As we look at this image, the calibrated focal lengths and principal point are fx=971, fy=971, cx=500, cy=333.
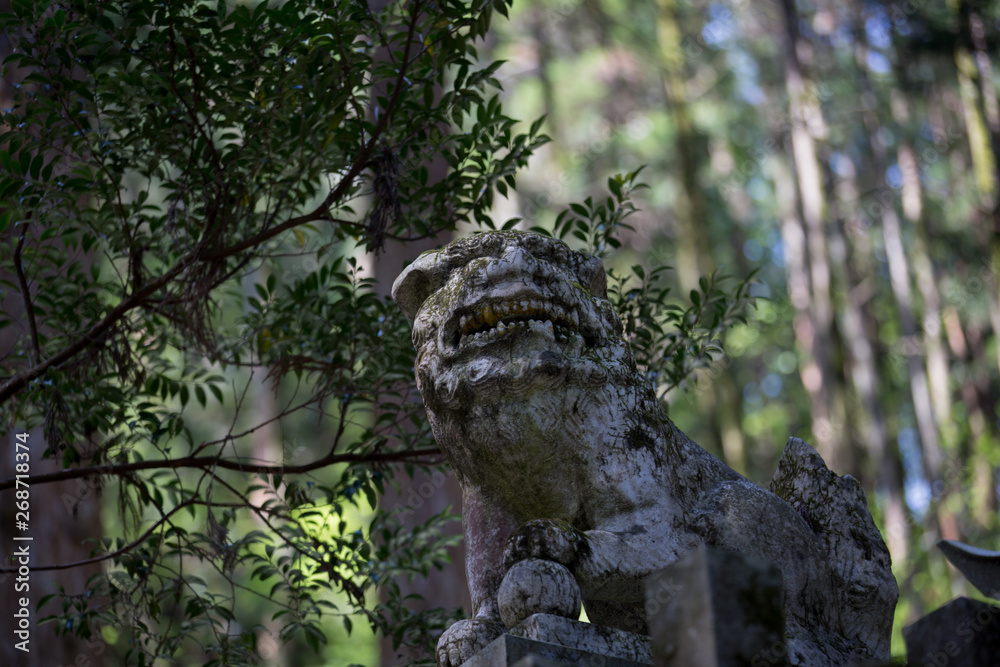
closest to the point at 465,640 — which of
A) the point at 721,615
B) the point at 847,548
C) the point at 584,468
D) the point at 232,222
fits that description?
the point at 584,468

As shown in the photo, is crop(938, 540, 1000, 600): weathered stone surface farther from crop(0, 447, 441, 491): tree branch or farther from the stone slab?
crop(0, 447, 441, 491): tree branch

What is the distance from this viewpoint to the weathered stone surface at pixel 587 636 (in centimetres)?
258

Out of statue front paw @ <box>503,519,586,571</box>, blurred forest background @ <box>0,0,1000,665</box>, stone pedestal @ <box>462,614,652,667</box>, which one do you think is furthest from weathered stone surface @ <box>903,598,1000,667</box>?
blurred forest background @ <box>0,0,1000,665</box>

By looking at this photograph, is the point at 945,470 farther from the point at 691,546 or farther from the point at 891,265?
the point at 691,546

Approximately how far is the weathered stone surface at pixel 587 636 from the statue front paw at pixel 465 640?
0.57 ft

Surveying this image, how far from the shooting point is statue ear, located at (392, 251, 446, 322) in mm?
3436

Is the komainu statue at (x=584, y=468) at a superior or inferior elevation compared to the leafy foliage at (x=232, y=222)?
inferior

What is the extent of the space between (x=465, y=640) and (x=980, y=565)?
1.69 metres

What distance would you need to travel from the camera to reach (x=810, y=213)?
1119cm

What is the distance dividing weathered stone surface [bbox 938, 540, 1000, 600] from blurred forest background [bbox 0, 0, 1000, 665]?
15.4ft

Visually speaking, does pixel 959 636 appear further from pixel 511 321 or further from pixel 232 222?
pixel 232 222

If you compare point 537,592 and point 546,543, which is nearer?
point 537,592

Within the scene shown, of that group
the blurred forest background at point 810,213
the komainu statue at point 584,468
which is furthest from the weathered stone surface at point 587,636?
the blurred forest background at point 810,213

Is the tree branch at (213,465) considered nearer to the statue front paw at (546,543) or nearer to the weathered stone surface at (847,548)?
the statue front paw at (546,543)
